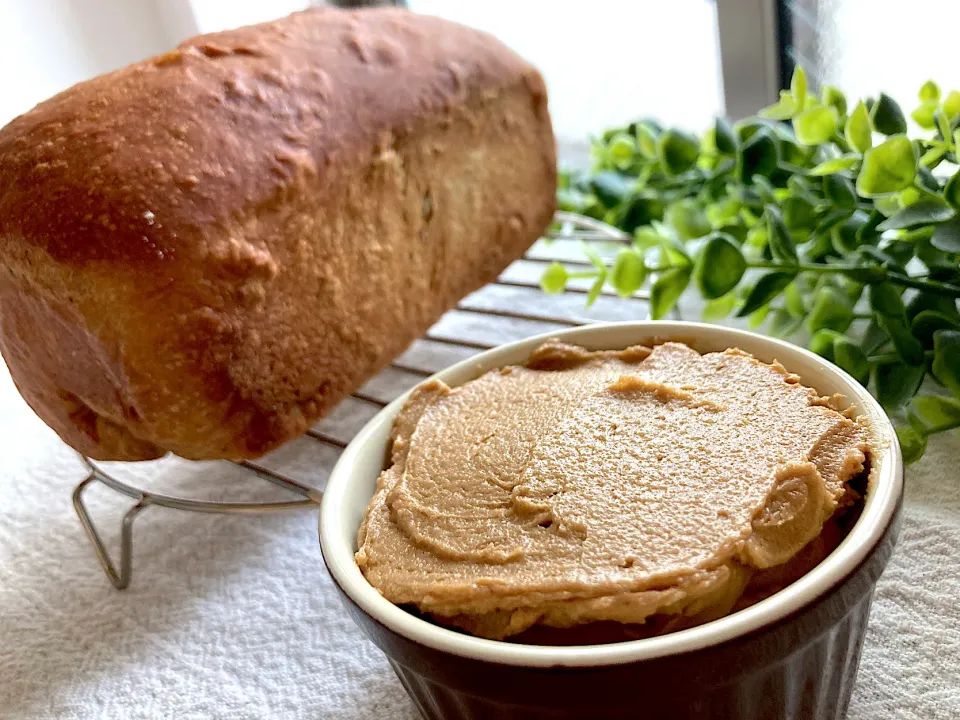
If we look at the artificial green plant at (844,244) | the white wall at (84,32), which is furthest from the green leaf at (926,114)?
the white wall at (84,32)

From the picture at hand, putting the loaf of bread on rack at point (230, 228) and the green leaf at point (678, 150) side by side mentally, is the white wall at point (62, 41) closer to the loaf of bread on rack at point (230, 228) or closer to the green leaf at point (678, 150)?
the loaf of bread on rack at point (230, 228)

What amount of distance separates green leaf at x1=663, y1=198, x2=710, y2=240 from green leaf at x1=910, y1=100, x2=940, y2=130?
0.24 meters

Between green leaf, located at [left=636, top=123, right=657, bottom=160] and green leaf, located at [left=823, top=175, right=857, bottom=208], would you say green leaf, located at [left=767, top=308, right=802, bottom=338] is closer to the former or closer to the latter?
green leaf, located at [left=823, top=175, right=857, bottom=208]

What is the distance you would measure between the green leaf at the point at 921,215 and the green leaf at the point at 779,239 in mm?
91

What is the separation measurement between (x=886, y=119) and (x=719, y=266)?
7.1 inches

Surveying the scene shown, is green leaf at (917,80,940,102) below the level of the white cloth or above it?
above

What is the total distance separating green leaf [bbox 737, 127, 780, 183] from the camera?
870mm

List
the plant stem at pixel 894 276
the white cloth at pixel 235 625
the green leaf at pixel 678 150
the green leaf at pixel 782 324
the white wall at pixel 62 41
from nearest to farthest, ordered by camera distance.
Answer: the white cloth at pixel 235 625, the plant stem at pixel 894 276, the green leaf at pixel 782 324, the green leaf at pixel 678 150, the white wall at pixel 62 41

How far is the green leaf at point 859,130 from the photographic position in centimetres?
67

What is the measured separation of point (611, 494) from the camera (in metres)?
0.48

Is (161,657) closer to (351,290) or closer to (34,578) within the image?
(34,578)

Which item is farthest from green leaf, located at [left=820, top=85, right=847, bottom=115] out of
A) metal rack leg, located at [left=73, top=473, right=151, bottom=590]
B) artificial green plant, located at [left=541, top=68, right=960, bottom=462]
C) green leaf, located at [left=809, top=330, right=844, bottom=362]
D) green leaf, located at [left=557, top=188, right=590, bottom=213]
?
metal rack leg, located at [left=73, top=473, right=151, bottom=590]

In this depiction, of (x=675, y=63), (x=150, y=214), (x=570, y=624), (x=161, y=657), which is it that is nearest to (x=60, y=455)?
(x=161, y=657)

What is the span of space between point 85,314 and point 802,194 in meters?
0.62
